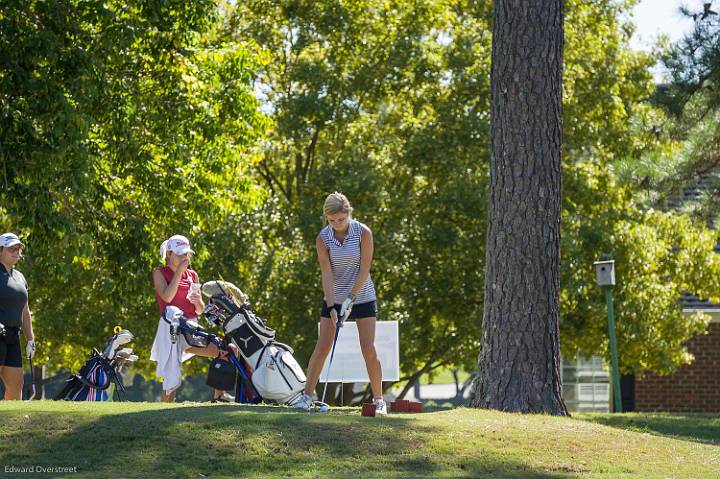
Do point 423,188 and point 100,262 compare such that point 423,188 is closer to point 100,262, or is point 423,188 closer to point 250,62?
point 250,62

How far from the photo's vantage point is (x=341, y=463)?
7875mm

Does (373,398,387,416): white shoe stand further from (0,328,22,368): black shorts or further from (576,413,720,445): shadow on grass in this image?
(0,328,22,368): black shorts

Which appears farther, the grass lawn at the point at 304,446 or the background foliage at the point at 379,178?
the background foliage at the point at 379,178

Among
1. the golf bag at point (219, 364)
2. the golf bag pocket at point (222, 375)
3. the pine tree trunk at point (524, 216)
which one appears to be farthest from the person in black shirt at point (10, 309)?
the pine tree trunk at point (524, 216)

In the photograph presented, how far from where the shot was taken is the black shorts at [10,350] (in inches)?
416

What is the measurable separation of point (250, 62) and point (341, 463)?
38.8 feet

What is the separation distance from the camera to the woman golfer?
31.7 feet

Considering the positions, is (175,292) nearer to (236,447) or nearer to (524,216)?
(236,447)

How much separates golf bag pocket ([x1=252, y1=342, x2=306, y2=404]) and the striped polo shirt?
945 millimetres

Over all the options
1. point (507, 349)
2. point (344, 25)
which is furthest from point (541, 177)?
point (344, 25)

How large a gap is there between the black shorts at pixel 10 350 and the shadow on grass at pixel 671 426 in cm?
556

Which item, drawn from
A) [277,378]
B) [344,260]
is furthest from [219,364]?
[344,260]

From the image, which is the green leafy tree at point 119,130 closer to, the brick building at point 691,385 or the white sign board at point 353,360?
the white sign board at point 353,360

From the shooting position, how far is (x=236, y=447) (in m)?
8.09
